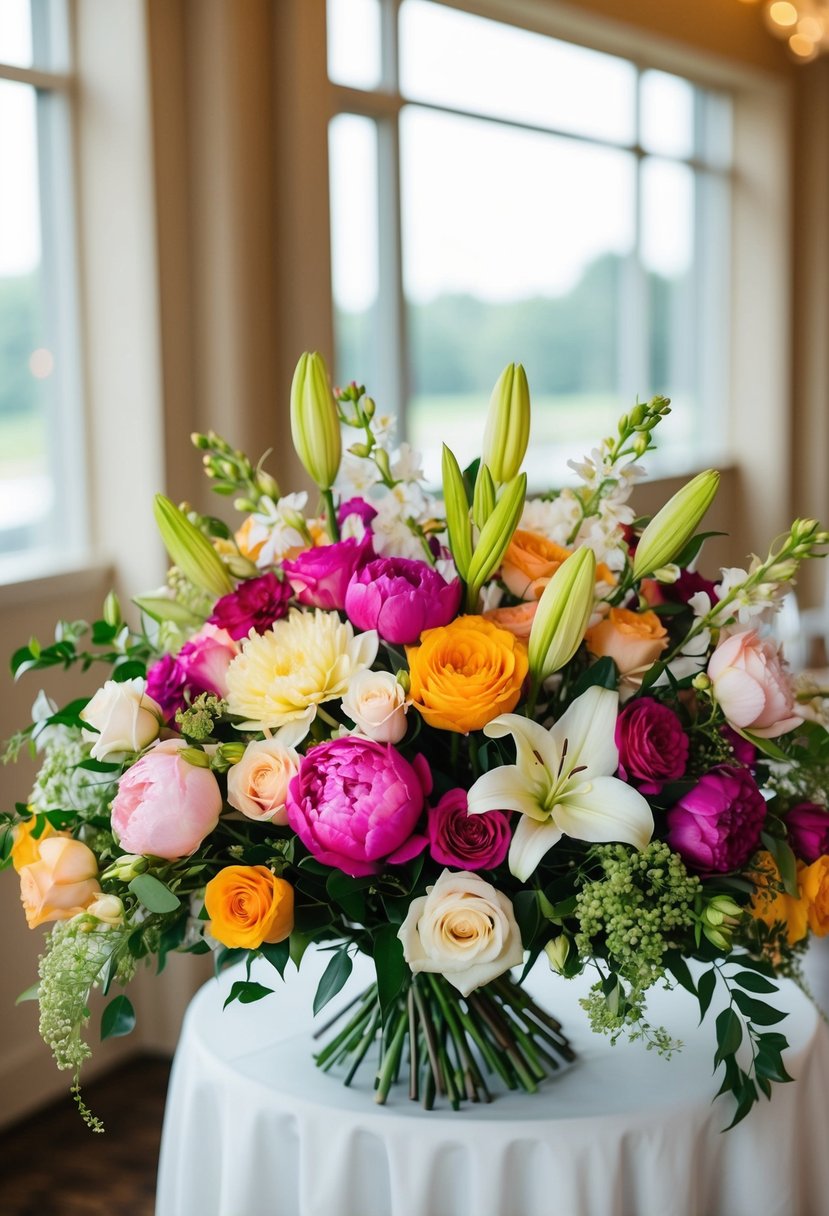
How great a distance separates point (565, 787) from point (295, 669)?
Answer: 0.85ft

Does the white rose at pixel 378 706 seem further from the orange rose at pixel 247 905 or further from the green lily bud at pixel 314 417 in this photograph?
the green lily bud at pixel 314 417

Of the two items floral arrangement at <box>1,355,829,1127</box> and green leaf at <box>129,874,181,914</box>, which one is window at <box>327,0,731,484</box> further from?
green leaf at <box>129,874,181,914</box>

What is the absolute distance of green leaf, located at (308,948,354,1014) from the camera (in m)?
1.23

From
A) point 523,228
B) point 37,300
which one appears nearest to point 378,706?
point 37,300

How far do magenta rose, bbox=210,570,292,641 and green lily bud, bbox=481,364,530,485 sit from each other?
24cm

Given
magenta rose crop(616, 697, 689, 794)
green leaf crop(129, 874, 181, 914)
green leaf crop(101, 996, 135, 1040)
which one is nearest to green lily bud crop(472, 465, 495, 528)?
magenta rose crop(616, 697, 689, 794)

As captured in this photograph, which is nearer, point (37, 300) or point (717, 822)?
point (717, 822)

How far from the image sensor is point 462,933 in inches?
46.2

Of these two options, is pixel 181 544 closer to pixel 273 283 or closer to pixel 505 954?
pixel 505 954

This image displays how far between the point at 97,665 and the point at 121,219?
1060 millimetres

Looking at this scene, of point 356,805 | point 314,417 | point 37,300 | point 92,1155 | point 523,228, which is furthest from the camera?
point 523,228

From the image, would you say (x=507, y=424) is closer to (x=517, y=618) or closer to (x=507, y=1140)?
(x=517, y=618)

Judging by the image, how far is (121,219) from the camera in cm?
325

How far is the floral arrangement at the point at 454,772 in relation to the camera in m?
1.18
